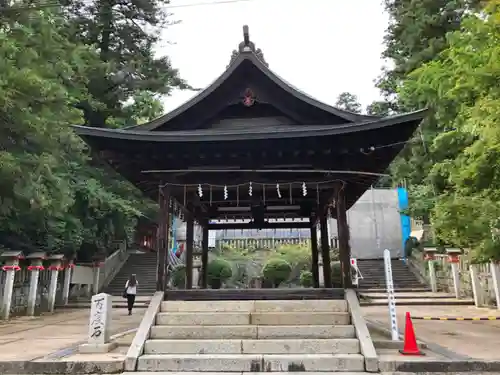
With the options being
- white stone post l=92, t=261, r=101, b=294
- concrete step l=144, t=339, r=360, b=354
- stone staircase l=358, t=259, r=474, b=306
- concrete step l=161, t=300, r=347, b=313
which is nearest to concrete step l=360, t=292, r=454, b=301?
stone staircase l=358, t=259, r=474, b=306

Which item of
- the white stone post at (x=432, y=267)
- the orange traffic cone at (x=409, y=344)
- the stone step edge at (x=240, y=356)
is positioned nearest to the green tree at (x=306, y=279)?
the white stone post at (x=432, y=267)

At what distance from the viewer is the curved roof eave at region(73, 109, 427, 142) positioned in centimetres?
774

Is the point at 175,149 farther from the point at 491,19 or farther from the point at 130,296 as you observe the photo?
the point at 130,296

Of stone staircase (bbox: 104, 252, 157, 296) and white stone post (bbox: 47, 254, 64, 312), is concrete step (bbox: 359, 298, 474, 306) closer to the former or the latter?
stone staircase (bbox: 104, 252, 157, 296)

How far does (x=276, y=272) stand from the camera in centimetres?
1989

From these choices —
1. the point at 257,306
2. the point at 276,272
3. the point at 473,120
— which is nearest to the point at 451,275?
the point at 276,272

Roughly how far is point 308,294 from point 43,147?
33.1ft

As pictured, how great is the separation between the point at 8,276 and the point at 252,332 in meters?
10.0

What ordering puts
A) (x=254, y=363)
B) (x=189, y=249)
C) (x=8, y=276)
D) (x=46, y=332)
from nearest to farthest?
1. (x=254, y=363)
2. (x=46, y=332)
3. (x=189, y=249)
4. (x=8, y=276)

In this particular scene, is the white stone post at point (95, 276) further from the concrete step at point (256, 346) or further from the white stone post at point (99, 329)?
the concrete step at point (256, 346)

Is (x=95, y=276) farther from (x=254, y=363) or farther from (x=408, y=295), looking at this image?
(x=254, y=363)

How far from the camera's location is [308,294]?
8.19 meters

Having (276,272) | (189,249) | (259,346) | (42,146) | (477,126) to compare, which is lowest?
(259,346)

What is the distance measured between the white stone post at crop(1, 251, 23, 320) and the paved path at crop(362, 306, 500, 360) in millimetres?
11319
